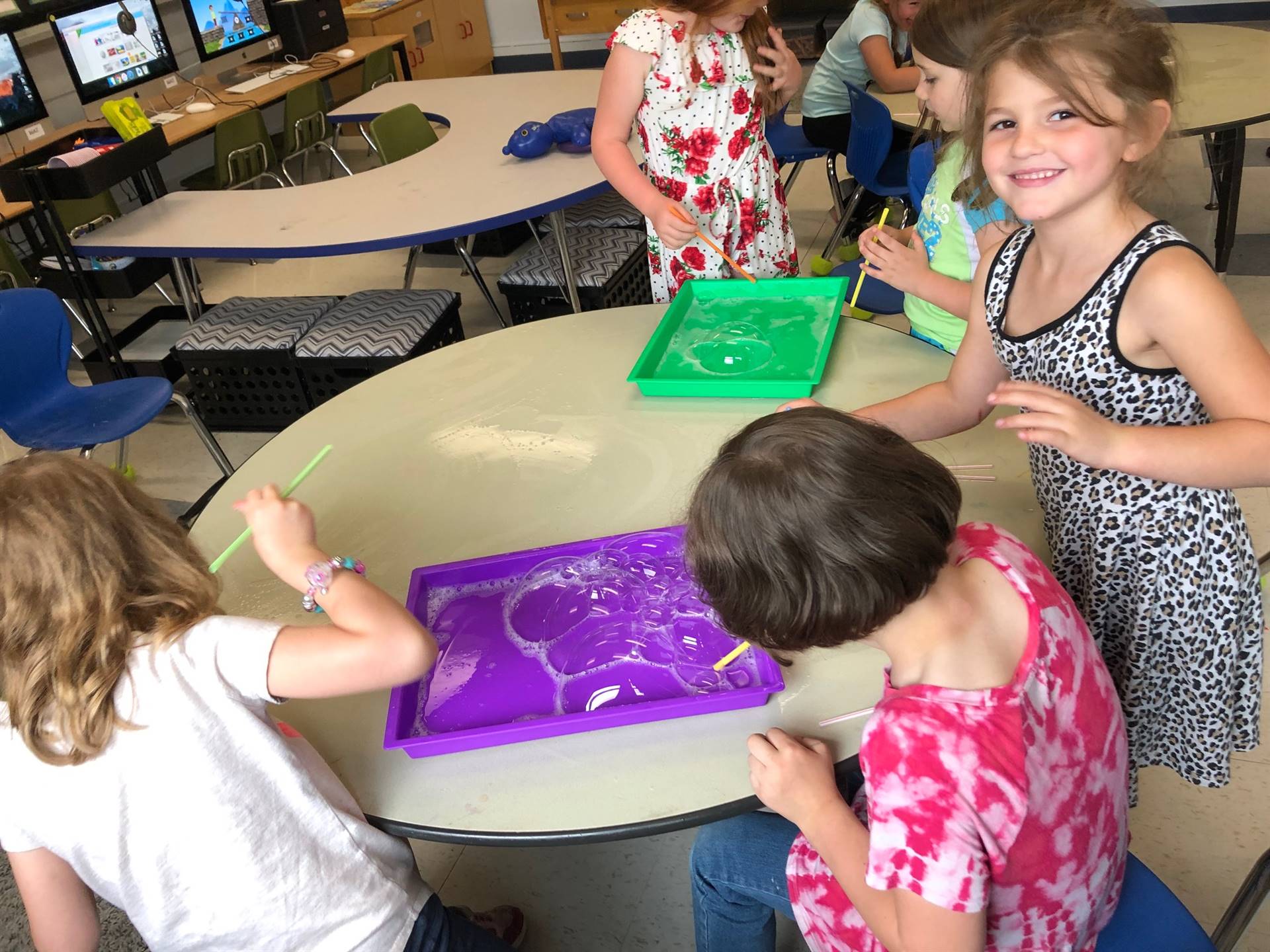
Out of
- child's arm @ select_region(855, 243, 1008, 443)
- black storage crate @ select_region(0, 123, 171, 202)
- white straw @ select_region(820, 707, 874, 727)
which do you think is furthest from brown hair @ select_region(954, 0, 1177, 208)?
black storage crate @ select_region(0, 123, 171, 202)

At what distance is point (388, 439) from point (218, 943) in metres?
0.73

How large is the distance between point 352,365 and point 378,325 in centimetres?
13

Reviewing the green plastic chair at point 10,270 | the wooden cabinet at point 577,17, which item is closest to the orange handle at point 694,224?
the green plastic chair at point 10,270

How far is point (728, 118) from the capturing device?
1.92 meters

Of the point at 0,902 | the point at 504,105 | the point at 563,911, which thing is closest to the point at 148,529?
the point at 563,911

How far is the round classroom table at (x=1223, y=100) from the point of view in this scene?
2.51m

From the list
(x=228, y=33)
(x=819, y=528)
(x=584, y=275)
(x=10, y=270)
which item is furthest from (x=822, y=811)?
(x=228, y=33)

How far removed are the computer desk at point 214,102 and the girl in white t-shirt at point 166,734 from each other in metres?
2.88

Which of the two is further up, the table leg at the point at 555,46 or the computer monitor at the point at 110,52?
the computer monitor at the point at 110,52

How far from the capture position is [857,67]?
10.4 feet

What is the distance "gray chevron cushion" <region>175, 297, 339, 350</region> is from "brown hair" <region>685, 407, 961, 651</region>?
217 centimetres

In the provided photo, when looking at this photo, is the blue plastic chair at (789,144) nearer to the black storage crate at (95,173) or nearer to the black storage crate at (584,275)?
the black storage crate at (584,275)

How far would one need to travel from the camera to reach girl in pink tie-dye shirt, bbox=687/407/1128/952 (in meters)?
0.72

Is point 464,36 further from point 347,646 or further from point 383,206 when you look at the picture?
point 347,646
